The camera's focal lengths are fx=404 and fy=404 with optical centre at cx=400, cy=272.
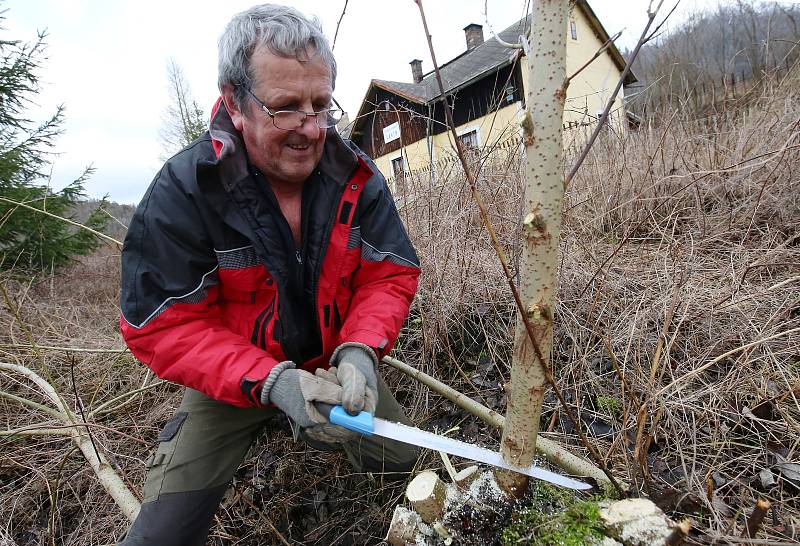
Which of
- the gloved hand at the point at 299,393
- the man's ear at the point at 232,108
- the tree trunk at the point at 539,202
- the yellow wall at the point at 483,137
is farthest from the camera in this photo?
the yellow wall at the point at 483,137

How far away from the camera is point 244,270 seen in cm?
163

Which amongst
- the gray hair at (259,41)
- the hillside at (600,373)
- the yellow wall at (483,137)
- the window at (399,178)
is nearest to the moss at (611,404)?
the hillside at (600,373)

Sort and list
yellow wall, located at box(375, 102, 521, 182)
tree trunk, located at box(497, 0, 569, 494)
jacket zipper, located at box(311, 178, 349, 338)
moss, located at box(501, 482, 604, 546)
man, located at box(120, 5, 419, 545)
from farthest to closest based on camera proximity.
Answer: yellow wall, located at box(375, 102, 521, 182) < jacket zipper, located at box(311, 178, 349, 338) < man, located at box(120, 5, 419, 545) < moss, located at box(501, 482, 604, 546) < tree trunk, located at box(497, 0, 569, 494)

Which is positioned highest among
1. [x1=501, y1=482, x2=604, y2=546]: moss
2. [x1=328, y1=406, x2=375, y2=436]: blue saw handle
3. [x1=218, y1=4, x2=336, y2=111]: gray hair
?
[x1=218, y1=4, x2=336, y2=111]: gray hair

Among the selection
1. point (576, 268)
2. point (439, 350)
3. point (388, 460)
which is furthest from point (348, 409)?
point (576, 268)

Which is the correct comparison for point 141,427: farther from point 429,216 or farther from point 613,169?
point 613,169

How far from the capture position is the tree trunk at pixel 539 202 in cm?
89

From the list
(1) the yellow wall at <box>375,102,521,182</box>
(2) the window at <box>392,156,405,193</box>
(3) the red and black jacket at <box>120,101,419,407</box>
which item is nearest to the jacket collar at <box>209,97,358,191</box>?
(3) the red and black jacket at <box>120,101,419,407</box>

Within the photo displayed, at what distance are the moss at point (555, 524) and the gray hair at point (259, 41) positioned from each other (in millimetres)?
1671

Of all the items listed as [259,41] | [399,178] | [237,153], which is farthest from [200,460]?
[399,178]

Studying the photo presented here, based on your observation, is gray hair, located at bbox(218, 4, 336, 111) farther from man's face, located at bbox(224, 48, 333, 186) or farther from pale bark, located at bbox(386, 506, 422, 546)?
pale bark, located at bbox(386, 506, 422, 546)

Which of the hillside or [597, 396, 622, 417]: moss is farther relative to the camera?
[597, 396, 622, 417]: moss

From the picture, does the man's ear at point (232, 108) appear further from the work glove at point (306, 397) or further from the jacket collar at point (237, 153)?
the work glove at point (306, 397)

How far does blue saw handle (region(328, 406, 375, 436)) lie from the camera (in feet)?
4.16
